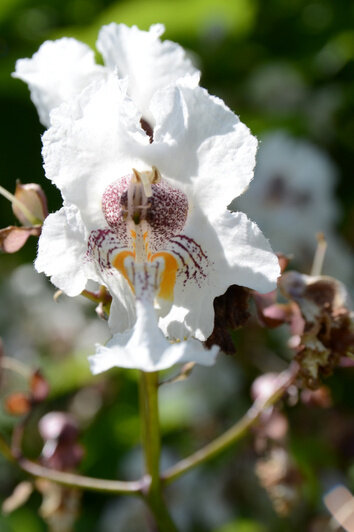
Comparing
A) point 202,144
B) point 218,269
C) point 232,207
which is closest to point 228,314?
point 218,269

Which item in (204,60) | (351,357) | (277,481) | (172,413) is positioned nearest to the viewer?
(351,357)

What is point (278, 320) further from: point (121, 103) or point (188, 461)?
point (121, 103)

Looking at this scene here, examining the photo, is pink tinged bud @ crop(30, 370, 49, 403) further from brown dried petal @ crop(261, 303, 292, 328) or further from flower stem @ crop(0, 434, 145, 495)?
brown dried petal @ crop(261, 303, 292, 328)

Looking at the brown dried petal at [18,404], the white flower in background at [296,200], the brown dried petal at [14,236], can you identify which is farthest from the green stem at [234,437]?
the white flower in background at [296,200]

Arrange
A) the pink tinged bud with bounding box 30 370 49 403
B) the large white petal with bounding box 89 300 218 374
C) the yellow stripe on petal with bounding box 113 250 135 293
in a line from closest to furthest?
the large white petal with bounding box 89 300 218 374, the yellow stripe on petal with bounding box 113 250 135 293, the pink tinged bud with bounding box 30 370 49 403

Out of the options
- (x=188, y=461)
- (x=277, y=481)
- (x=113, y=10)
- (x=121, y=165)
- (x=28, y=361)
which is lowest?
(x=28, y=361)

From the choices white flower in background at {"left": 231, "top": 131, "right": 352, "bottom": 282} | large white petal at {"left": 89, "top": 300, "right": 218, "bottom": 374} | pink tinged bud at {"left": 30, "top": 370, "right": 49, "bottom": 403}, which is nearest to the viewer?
large white petal at {"left": 89, "top": 300, "right": 218, "bottom": 374}

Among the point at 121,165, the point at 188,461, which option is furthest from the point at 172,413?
the point at 121,165

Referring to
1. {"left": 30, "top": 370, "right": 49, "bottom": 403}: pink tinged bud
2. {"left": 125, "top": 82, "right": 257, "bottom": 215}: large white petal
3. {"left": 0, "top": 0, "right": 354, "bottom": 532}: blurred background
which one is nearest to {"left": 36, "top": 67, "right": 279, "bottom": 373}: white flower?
{"left": 125, "top": 82, "right": 257, "bottom": 215}: large white petal
